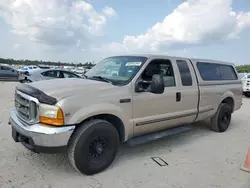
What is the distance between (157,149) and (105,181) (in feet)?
5.10

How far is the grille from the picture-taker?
117 inches

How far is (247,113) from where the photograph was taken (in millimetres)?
8352

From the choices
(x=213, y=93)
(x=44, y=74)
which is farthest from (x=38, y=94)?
(x=44, y=74)

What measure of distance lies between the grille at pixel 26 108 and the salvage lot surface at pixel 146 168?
82 cm

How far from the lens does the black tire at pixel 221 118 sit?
556 cm

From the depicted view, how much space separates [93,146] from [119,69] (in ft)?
4.94

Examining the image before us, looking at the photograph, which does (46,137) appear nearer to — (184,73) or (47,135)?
(47,135)

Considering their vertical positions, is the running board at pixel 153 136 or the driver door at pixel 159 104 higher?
the driver door at pixel 159 104

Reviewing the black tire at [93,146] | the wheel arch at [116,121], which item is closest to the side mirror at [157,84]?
the wheel arch at [116,121]

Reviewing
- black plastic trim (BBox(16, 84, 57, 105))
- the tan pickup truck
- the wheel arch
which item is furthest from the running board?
black plastic trim (BBox(16, 84, 57, 105))

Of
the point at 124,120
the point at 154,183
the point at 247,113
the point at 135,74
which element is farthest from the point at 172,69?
the point at 247,113

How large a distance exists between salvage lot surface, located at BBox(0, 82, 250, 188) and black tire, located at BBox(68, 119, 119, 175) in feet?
0.53

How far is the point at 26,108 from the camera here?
10.3 ft

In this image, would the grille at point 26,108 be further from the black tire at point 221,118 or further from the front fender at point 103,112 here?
the black tire at point 221,118
